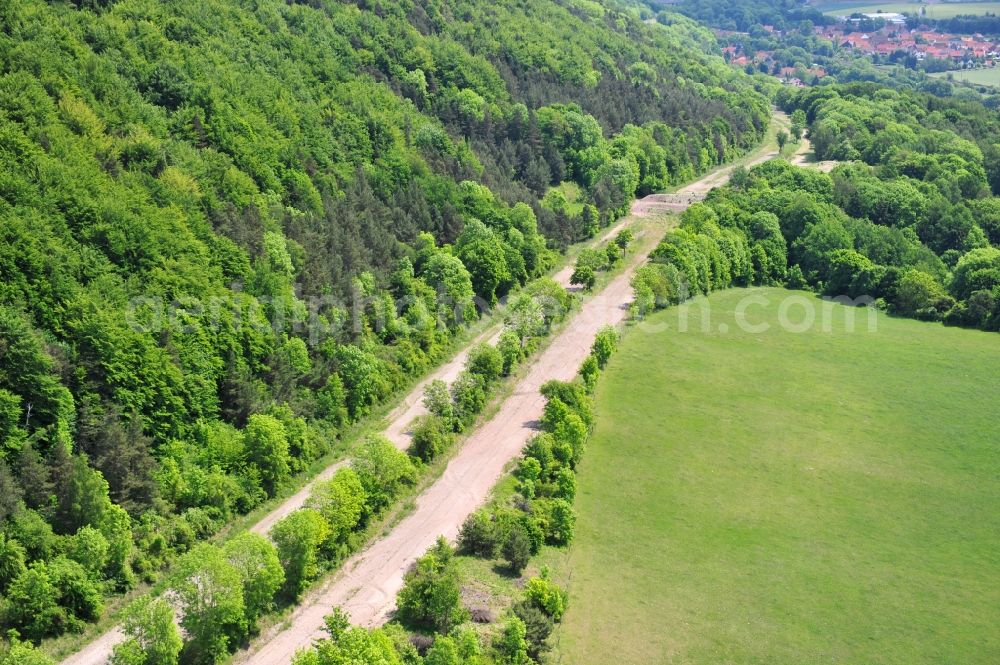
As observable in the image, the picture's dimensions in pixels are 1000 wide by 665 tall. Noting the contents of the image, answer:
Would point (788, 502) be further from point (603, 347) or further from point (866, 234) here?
point (866, 234)

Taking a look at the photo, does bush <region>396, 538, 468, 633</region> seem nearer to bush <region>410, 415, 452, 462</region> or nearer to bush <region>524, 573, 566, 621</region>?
bush <region>524, 573, 566, 621</region>

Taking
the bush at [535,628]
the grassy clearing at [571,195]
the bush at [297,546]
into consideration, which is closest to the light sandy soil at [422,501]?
the bush at [297,546]

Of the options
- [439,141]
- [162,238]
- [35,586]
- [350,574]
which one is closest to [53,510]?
[35,586]

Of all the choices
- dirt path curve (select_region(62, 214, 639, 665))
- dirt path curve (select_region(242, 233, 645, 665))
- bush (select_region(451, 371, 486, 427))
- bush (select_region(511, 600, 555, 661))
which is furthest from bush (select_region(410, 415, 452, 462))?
bush (select_region(511, 600, 555, 661))

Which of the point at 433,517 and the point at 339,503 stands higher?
the point at 339,503

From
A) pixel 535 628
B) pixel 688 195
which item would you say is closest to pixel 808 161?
pixel 688 195

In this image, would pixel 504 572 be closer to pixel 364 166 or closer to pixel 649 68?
pixel 364 166
